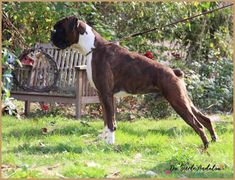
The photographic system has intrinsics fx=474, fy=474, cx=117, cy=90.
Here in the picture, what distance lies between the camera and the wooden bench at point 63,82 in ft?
28.7

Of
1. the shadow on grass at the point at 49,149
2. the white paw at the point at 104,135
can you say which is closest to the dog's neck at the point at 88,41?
the white paw at the point at 104,135

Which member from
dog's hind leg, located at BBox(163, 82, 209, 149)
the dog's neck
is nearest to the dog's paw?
dog's hind leg, located at BBox(163, 82, 209, 149)

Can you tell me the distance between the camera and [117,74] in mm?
6449

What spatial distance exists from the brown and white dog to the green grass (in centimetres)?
43

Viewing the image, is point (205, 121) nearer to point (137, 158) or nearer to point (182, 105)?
point (182, 105)

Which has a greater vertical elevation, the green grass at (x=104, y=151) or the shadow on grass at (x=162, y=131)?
the shadow on grass at (x=162, y=131)

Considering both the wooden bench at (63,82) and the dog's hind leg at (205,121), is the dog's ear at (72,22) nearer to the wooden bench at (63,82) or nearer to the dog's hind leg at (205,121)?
the dog's hind leg at (205,121)

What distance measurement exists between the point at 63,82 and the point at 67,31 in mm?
2816

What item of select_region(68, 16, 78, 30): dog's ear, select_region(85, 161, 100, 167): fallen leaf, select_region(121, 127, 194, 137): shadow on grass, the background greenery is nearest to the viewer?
select_region(85, 161, 100, 167): fallen leaf

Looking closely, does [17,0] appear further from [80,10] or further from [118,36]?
[118,36]

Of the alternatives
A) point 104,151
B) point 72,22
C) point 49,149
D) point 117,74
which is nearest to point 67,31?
point 72,22

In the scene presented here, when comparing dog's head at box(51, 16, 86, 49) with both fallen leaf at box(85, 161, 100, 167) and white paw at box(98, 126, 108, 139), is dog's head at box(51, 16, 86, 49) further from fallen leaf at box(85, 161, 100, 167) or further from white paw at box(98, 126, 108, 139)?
fallen leaf at box(85, 161, 100, 167)

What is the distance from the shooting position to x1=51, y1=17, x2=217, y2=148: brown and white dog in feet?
20.3

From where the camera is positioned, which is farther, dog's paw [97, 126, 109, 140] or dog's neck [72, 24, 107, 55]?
dog's neck [72, 24, 107, 55]
